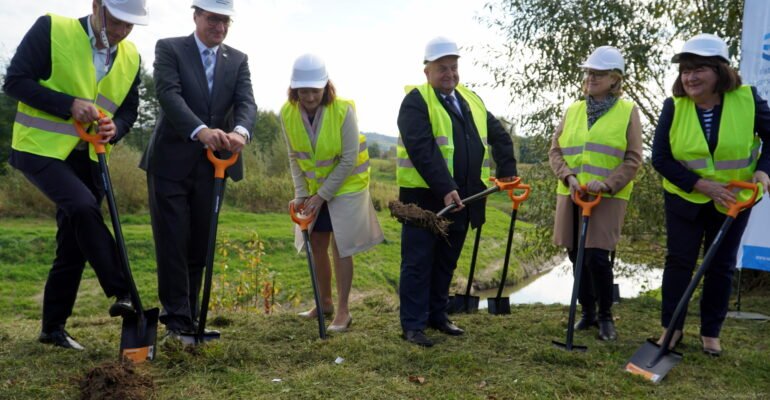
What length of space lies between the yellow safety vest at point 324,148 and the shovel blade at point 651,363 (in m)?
1.99

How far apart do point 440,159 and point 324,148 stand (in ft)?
2.72

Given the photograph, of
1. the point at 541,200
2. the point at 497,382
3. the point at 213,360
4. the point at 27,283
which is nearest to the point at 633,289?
the point at 541,200

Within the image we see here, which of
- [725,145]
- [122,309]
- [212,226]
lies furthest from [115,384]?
[725,145]

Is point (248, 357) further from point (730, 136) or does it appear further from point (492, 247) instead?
point (492, 247)

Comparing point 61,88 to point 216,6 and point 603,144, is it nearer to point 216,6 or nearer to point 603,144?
point 216,6

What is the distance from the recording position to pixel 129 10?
3438 mm

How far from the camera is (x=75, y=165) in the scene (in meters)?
3.64

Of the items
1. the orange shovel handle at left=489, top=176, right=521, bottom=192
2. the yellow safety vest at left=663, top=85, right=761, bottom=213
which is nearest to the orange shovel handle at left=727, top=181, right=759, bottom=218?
the yellow safety vest at left=663, top=85, right=761, bottom=213

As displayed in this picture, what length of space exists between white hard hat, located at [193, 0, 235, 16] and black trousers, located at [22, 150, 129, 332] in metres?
1.01

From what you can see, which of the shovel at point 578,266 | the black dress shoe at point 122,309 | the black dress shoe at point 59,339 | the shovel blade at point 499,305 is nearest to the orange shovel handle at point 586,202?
the shovel at point 578,266

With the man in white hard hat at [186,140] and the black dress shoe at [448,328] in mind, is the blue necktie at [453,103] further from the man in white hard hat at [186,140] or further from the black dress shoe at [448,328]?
the black dress shoe at [448,328]

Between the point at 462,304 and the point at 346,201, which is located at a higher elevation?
the point at 346,201

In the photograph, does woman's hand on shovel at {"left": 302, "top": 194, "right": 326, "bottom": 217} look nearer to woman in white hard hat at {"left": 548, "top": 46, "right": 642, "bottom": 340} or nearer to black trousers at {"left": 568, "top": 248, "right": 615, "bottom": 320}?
woman in white hard hat at {"left": 548, "top": 46, "right": 642, "bottom": 340}

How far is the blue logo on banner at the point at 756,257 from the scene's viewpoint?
5.70 m
